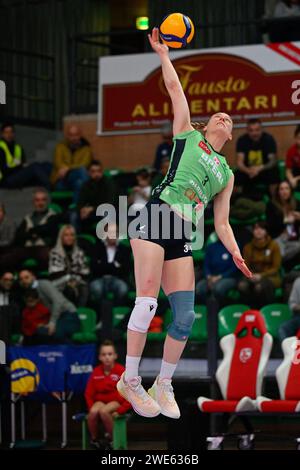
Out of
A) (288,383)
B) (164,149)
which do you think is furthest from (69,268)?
(288,383)

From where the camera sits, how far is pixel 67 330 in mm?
15531

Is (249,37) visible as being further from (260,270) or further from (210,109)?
(260,270)

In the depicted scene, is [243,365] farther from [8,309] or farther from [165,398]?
[165,398]

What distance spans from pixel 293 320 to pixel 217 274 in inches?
54.0

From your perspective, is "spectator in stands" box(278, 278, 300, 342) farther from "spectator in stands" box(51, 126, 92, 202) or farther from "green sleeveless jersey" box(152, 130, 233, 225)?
"green sleeveless jersey" box(152, 130, 233, 225)

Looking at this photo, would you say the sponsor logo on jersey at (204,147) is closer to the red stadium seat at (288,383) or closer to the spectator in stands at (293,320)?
the red stadium seat at (288,383)

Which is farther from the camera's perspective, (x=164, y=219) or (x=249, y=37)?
(x=249, y=37)

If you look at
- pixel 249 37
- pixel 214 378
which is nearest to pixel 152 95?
pixel 249 37

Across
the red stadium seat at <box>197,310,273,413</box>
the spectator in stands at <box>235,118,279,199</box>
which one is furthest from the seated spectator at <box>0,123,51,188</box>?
the red stadium seat at <box>197,310,273,413</box>

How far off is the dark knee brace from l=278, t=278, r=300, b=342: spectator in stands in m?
5.06

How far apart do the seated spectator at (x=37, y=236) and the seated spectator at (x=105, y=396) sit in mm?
2705

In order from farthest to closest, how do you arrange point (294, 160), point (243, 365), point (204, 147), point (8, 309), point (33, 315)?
point (294, 160) < point (33, 315) < point (8, 309) < point (243, 365) < point (204, 147)

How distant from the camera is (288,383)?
1362 cm

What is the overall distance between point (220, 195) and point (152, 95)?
31.0 ft
